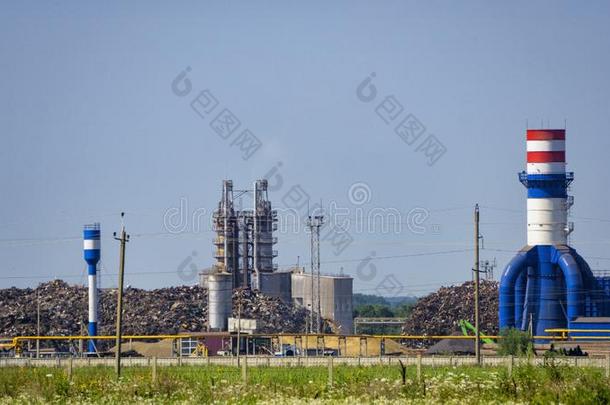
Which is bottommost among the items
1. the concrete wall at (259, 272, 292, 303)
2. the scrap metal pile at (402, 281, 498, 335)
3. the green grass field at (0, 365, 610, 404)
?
the green grass field at (0, 365, 610, 404)

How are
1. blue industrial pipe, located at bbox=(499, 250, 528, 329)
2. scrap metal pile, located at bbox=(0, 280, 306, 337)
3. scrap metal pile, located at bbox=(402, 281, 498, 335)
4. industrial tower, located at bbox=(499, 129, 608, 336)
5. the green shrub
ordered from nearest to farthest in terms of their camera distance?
the green shrub → industrial tower, located at bbox=(499, 129, 608, 336) → blue industrial pipe, located at bbox=(499, 250, 528, 329) → scrap metal pile, located at bbox=(0, 280, 306, 337) → scrap metal pile, located at bbox=(402, 281, 498, 335)

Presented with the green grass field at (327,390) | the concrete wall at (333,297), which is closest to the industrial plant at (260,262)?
the concrete wall at (333,297)

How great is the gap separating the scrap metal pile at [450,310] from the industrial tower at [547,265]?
39.1 feet

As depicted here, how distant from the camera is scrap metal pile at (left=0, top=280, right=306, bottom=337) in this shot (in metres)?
87.3

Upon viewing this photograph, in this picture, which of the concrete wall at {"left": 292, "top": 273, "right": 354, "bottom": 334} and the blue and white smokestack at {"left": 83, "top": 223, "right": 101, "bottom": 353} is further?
the concrete wall at {"left": 292, "top": 273, "right": 354, "bottom": 334}

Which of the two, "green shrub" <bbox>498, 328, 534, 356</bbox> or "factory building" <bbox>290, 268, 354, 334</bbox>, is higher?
"factory building" <bbox>290, 268, 354, 334</bbox>

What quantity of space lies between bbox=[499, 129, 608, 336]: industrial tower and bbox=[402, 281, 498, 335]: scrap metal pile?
11.9m

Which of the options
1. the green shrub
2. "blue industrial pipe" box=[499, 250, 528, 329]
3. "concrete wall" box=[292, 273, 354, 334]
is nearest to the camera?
the green shrub

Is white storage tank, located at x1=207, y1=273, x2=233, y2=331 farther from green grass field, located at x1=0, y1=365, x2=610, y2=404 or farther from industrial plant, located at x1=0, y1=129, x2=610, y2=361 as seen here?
green grass field, located at x1=0, y1=365, x2=610, y2=404

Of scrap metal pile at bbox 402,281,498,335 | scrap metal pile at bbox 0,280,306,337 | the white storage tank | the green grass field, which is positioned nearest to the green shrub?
the white storage tank

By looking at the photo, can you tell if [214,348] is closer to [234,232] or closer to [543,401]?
[234,232]

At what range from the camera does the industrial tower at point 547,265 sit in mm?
78500

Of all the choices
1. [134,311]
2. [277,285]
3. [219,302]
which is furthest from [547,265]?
[134,311]

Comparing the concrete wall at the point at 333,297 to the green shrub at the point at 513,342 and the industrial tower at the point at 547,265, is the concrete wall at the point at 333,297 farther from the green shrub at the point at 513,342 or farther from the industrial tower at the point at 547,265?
the green shrub at the point at 513,342
